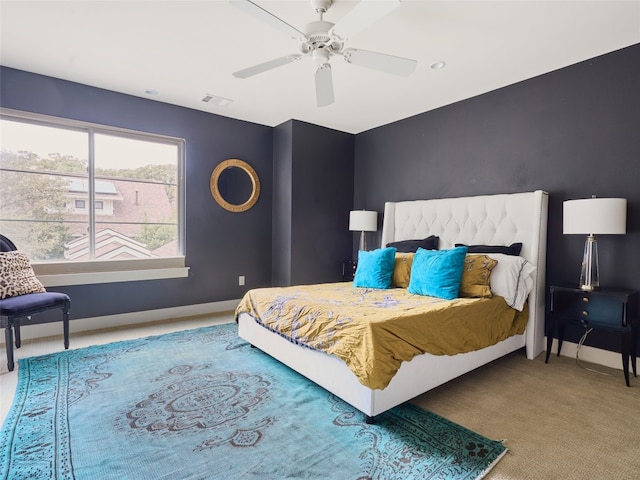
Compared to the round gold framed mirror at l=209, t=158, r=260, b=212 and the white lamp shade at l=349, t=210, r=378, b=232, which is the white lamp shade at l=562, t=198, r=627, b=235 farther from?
the round gold framed mirror at l=209, t=158, r=260, b=212

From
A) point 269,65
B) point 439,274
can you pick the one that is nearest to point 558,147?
point 439,274

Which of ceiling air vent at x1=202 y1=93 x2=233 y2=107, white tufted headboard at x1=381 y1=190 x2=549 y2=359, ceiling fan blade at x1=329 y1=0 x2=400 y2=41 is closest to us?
ceiling fan blade at x1=329 y1=0 x2=400 y2=41

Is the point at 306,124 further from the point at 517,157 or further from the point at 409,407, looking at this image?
the point at 409,407

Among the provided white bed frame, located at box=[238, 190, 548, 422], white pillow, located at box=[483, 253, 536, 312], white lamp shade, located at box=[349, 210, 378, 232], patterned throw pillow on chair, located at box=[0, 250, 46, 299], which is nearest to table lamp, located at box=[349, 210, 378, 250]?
white lamp shade, located at box=[349, 210, 378, 232]

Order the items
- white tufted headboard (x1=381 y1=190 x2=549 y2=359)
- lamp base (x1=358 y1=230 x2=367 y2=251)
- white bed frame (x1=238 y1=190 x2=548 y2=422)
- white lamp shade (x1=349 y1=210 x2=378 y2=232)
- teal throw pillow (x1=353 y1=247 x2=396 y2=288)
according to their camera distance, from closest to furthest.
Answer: white bed frame (x1=238 y1=190 x2=548 y2=422) < white tufted headboard (x1=381 y1=190 x2=549 y2=359) < teal throw pillow (x1=353 y1=247 x2=396 y2=288) < white lamp shade (x1=349 y1=210 x2=378 y2=232) < lamp base (x1=358 y1=230 x2=367 y2=251)

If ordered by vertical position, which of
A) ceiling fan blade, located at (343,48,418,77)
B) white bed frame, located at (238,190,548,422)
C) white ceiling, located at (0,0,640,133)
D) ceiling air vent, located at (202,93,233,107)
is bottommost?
white bed frame, located at (238,190,548,422)

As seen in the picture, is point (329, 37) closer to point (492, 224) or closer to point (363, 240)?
point (492, 224)

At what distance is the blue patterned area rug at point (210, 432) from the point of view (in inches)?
63.6

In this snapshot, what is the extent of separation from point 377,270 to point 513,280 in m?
1.19

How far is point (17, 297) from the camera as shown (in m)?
2.87

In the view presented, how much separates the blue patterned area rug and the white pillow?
138cm

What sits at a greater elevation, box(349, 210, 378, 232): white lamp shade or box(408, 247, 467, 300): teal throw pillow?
box(349, 210, 378, 232): white lamp shade

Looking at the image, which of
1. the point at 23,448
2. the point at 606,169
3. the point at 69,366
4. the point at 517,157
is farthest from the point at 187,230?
the point at 606,169

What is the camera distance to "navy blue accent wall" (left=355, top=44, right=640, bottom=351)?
277 centimetres
